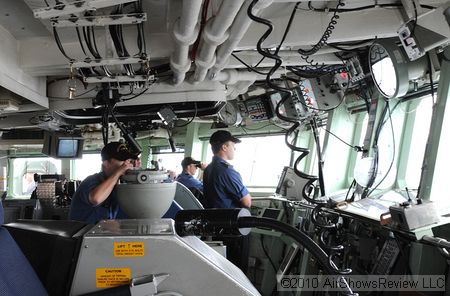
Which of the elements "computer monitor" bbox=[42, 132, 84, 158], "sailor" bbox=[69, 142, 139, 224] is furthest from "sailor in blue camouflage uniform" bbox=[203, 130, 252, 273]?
"computer monitor" bbox=[42, 132, 84, 158]

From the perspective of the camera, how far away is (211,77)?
128 inches

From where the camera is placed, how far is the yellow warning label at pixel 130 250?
1079 mm

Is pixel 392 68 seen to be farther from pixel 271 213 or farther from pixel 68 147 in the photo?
pixel 68 147

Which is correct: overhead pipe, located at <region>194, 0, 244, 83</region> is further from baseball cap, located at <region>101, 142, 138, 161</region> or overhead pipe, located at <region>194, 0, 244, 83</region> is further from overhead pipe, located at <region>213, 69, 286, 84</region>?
baseball cap, located at <region>101, 142, 138, 161</region>

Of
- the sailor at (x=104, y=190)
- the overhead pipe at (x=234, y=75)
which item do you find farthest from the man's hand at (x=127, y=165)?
the overhead pipe at (x=234, y=75)

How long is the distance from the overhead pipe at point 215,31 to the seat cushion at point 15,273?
129cm

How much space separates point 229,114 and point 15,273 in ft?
16.4

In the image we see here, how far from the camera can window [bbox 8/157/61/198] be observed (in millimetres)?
11195

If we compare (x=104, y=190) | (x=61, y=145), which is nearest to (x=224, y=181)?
(x=104, y=190)

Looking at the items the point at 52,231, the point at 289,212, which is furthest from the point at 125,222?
the point at 289,212

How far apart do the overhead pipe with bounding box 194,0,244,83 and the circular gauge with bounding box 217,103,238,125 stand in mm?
2946

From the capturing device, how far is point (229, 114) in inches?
231

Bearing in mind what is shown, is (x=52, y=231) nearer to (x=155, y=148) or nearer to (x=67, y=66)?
(x=67, y=66)

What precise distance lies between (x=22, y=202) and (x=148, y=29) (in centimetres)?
330
